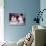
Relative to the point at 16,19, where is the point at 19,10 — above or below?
above

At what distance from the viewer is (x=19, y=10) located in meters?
5.56

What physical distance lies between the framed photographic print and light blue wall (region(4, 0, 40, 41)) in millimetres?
144

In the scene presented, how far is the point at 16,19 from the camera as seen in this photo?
5.57 meters

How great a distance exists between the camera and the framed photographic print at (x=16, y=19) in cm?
555

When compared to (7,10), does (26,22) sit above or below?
below

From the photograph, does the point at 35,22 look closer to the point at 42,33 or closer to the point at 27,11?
the point at 27,11

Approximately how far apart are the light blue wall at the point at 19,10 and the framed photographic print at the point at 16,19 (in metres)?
0.14

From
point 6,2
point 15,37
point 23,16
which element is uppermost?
point 6,2

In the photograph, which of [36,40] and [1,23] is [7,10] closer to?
[1,23]

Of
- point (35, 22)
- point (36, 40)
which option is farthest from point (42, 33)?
point (35, 22)

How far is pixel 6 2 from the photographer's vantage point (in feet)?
18.0

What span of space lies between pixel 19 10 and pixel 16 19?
1.25ft

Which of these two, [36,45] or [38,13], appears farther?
[38,13]

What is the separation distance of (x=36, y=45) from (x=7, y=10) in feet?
10.0
